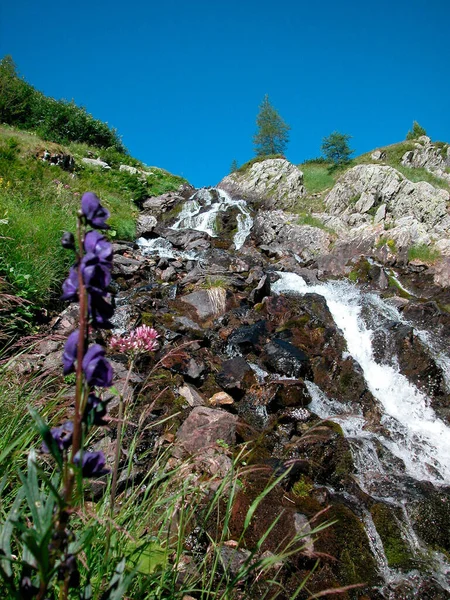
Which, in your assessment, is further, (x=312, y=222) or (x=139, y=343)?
(x=312, y=222)

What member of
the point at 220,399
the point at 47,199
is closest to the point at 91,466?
the point at 220,399

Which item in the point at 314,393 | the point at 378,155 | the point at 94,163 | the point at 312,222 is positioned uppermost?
the point at 378,155

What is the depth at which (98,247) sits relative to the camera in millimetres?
939

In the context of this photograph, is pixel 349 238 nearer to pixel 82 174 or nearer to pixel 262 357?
pixel 262 357

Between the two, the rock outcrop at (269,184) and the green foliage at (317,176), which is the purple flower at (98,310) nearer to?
the rock outcrop at (269,184)

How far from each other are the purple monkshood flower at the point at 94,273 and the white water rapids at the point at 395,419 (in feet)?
18.9

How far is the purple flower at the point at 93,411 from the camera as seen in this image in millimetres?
848

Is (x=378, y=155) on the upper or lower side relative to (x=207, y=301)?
upper

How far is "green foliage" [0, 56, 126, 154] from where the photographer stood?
2308 centimetres

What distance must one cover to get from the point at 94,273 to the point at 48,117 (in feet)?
93.2

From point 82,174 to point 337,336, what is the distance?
49.9ft

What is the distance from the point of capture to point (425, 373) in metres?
7.85

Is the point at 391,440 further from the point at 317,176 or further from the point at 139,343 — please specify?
the point at 317,176

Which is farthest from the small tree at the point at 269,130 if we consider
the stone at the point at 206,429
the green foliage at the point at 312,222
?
the stone at the point at 206,429
